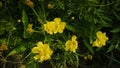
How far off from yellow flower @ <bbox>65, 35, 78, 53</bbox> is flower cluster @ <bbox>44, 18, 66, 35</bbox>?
0.34 feet

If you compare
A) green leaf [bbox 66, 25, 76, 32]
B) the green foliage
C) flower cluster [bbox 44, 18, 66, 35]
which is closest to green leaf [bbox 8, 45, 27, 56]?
the green foliage

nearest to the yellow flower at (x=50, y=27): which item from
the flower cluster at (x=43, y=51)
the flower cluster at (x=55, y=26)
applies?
the flower cluster at (x=55, y=26)

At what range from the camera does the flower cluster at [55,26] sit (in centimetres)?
239

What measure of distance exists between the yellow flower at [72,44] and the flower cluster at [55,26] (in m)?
0.10

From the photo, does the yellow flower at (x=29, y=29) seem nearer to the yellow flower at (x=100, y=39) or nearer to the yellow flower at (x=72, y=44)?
the yellow flower at (x=72, y=44)

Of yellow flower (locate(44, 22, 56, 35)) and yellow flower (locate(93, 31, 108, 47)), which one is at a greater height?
yellow flower (locate(44, 22, 56, 35))

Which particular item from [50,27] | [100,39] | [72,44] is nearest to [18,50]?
[50,27]

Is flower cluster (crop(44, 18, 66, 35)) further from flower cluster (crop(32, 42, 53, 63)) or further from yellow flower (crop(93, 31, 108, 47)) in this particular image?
yellow flower (crop(93, 31, 108, 47))

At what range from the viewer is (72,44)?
2.42 m

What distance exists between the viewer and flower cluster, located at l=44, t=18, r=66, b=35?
94.1 inches

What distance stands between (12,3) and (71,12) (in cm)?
50

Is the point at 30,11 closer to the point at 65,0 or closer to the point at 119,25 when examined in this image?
the point at 65,0

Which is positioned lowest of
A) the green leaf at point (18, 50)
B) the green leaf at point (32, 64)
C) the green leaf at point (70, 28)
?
the green leaf at point (32, 64)

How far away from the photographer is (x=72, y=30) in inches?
99.2
